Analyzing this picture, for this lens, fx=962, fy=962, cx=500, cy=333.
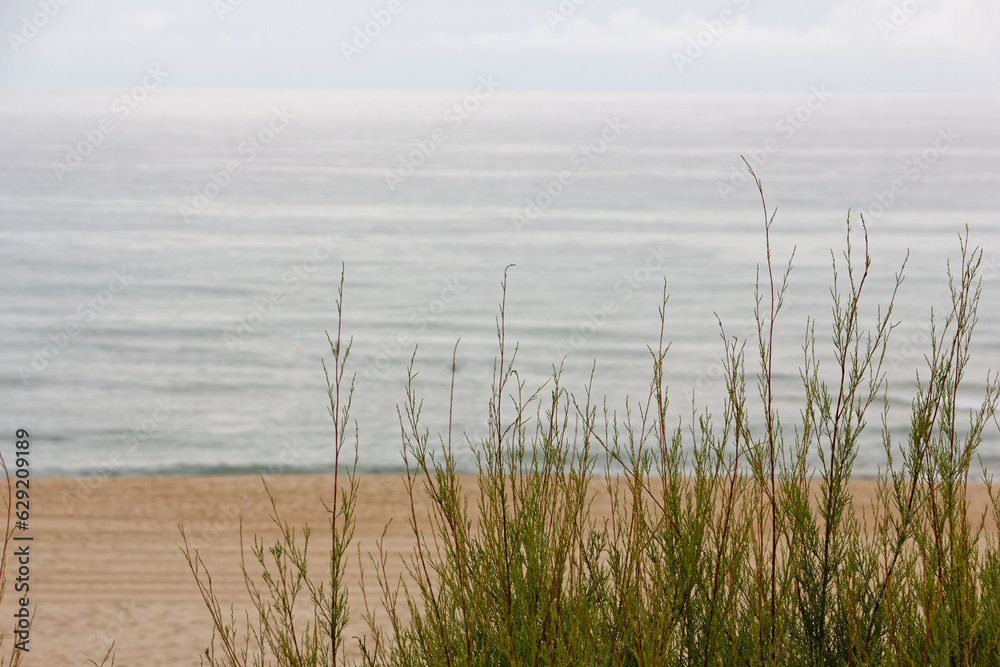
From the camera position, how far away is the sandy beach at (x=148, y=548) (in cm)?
873

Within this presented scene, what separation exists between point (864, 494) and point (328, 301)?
25434 millimetres

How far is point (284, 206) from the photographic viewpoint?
60.9m

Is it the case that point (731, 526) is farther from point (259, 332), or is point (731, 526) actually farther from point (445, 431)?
point (259, 332)
